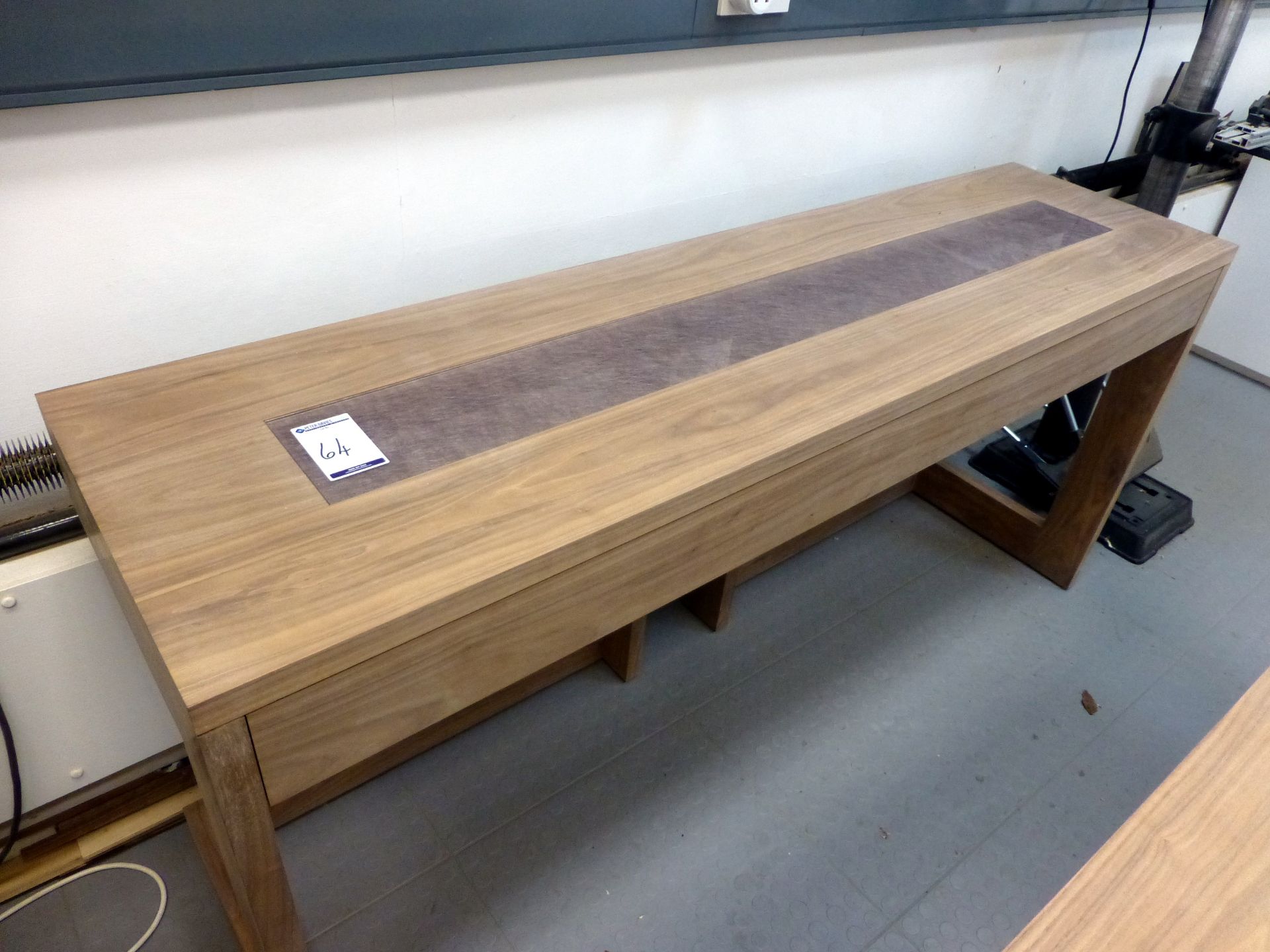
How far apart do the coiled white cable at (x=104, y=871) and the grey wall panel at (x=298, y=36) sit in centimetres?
101

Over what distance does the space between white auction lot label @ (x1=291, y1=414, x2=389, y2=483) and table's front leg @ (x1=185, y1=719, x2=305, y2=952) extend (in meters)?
0.26

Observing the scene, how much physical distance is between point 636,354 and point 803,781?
0.80 meters

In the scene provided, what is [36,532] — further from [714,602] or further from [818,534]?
[818,534]

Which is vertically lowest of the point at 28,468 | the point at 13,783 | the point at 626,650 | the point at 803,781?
the point at 803,781

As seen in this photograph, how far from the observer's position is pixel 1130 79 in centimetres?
219

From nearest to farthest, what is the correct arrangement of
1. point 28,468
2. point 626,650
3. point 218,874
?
point 28,468, point 218,874, point 626,650

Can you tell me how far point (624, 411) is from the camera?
Answer: 94 cm

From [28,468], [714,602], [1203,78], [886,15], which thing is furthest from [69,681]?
[1203,78]

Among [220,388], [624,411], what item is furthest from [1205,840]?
[220,388]

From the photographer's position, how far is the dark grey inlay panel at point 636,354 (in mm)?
878

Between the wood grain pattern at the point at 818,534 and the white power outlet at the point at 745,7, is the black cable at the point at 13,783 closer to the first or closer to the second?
the wood grain pattern at the point at 818,534

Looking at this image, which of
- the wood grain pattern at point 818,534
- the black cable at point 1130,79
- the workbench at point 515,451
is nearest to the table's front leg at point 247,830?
the workbench at point 515,451

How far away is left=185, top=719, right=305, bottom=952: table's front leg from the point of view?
0.63 meters

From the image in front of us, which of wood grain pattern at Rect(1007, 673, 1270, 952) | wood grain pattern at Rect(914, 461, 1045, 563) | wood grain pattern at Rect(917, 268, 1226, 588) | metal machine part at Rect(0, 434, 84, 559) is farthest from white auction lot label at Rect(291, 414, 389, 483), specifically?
wood grain pattern at Rect(914, 461, 1045, 563)
